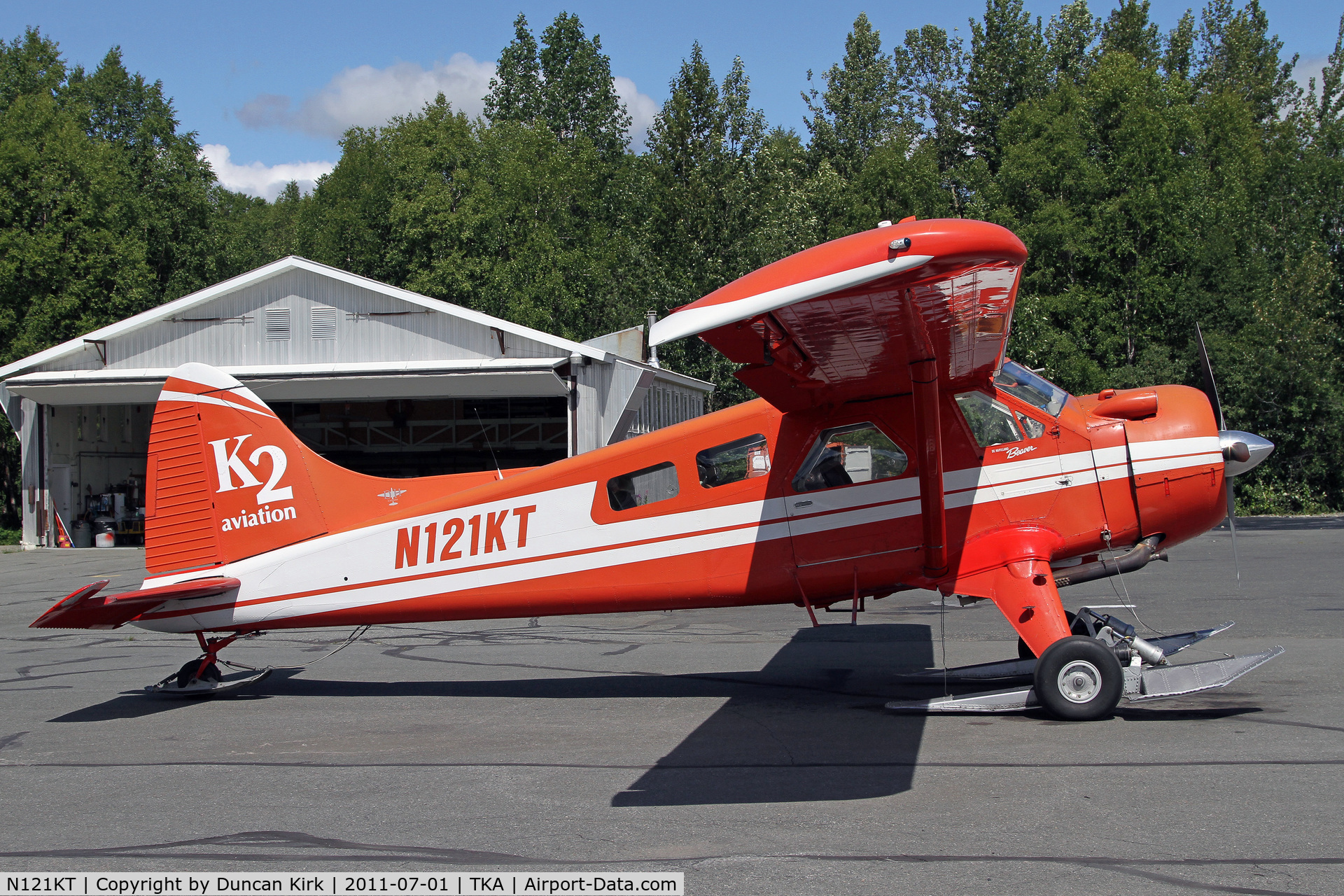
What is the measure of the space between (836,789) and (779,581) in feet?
7.70

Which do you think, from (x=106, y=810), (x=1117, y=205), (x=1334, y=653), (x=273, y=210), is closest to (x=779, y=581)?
(x=106, y=810)

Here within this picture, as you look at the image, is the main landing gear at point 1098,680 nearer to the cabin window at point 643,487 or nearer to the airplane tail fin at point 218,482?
the cabin window at point 643,487

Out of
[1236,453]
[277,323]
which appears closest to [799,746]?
[1236,453]

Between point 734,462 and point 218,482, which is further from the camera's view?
point 218,482

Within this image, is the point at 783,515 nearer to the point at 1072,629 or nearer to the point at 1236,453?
the point at 1072,629

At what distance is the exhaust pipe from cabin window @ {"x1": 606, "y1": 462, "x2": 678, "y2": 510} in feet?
10.1

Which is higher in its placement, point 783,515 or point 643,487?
point 643,487

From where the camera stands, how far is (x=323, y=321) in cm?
2475

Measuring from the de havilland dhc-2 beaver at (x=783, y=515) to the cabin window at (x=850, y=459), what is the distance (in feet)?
0.06

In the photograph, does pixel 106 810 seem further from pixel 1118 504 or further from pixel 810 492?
pixel 1118 504

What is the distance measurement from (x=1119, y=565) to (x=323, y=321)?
2167 centimetres

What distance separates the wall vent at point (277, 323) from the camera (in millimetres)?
24844

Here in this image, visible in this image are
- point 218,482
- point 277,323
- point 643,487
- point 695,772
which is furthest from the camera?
point 277,323

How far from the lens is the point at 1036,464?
7430 mm
